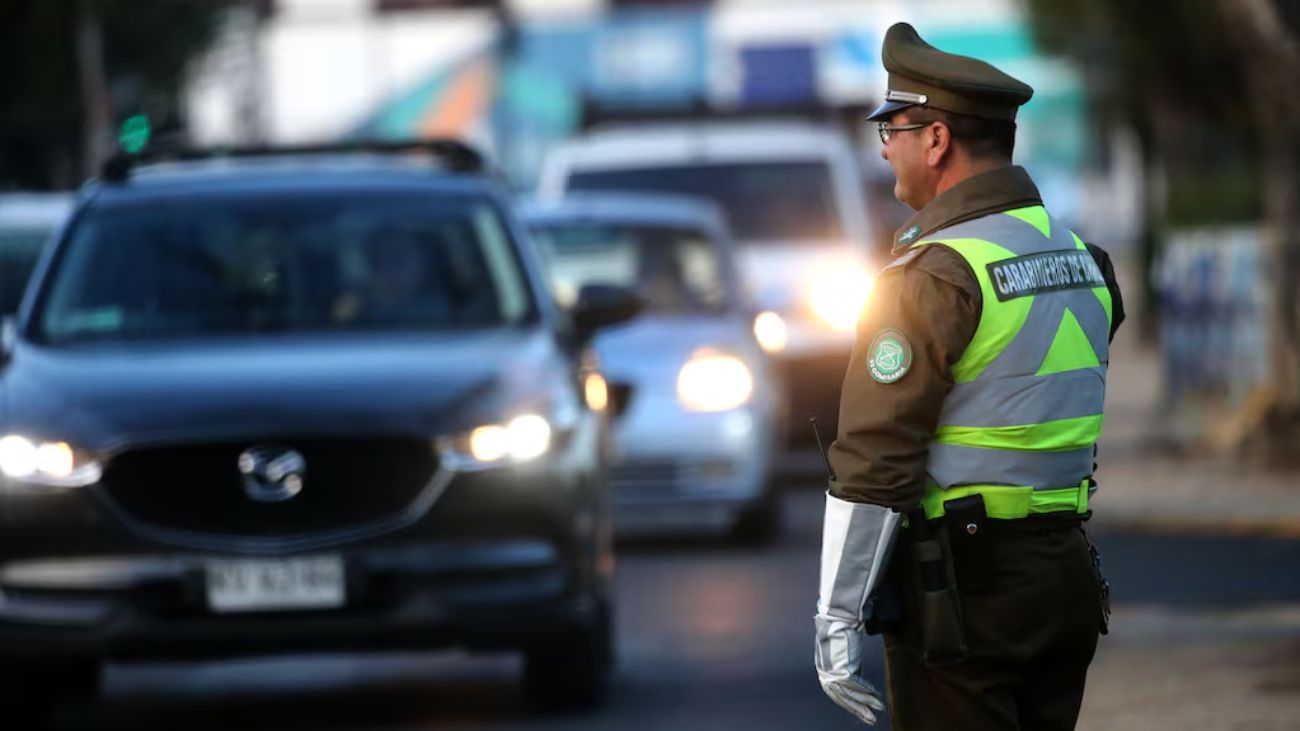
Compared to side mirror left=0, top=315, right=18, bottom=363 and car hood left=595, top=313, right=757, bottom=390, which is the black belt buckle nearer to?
side mirror left=0, top=315, right=18, bottom=363

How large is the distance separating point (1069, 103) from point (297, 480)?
49276 millimetres

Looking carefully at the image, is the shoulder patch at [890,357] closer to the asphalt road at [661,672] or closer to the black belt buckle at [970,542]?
the black belt buckle at [970,542]

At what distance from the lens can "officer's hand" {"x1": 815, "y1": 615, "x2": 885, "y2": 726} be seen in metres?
4.78

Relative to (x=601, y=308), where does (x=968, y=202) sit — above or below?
above

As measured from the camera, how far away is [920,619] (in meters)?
4.93

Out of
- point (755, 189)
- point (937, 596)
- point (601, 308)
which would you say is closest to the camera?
point (937, 596)

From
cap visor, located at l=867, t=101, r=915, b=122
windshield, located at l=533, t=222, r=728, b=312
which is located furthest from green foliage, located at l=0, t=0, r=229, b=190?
cap visor, located at l=867, t=101, r=915, b=122

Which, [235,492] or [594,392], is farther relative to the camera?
[594,392]

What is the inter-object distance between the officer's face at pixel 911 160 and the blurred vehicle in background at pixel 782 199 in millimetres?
11542

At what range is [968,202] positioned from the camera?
16.4ft

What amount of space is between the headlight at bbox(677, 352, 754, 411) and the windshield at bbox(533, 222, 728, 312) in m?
0.51

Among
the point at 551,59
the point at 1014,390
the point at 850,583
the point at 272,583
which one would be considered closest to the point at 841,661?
the point at 850,583

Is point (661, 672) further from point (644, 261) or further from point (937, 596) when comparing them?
point (644, 261)

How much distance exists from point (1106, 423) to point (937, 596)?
17.8 meters
